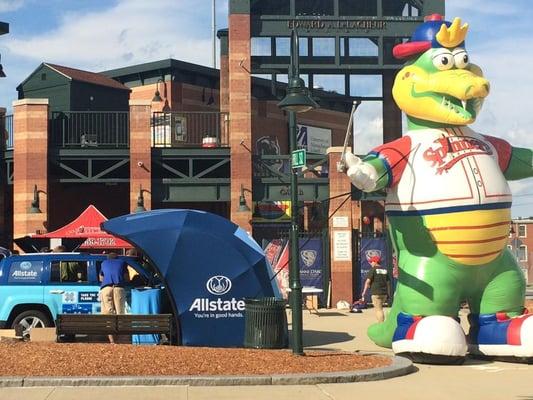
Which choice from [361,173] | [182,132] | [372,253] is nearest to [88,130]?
[182,132]

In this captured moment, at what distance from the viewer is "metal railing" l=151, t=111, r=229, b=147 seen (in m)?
24.1

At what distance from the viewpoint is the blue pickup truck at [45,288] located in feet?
45.4

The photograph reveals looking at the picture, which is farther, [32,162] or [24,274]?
[32,162]

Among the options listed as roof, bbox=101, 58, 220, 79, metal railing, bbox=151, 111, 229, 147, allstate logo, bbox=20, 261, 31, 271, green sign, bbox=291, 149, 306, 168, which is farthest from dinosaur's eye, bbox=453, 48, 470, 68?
roof, bbox=101, 58, 220, 79

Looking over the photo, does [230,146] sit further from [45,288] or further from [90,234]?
[45,288]

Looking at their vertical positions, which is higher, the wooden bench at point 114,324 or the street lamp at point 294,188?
the street lamp at point 294,188

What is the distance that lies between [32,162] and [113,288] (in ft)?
34.3

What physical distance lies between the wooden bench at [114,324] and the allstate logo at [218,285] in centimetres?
81

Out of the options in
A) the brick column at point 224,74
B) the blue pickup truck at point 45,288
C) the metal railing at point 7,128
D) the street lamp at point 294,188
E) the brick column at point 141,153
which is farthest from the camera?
the brick column at point 224,74

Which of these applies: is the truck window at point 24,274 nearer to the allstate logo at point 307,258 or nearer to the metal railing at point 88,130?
the metal railing at point 88,130

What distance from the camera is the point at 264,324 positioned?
1221 centimetres

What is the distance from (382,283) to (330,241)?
6.64m

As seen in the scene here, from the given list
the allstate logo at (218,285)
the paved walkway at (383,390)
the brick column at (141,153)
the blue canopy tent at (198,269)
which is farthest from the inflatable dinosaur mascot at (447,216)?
the brick column at (141,153)

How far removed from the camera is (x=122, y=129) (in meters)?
25.4
